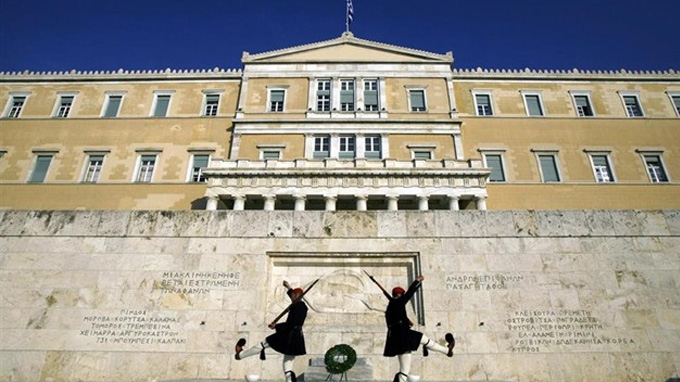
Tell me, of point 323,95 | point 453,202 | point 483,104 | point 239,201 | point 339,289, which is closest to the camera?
point 339,289

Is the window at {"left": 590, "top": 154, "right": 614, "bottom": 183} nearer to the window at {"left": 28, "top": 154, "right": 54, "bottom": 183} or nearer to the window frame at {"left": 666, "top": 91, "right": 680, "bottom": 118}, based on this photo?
the window frame at {"left": 666, "top": 91, "right": 680, "bottom": 118}

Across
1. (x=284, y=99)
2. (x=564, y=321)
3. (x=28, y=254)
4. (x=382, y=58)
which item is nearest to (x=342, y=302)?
(x=564, y=321)

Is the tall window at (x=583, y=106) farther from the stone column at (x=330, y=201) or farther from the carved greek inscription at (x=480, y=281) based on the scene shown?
the carved greek inscription at (x=480, y=281)

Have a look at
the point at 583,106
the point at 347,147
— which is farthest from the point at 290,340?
the point at 583,106

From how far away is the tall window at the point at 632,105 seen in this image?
32.3 m

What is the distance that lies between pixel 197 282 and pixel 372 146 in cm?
2273

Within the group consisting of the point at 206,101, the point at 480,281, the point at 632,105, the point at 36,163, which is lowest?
the point at 480,281

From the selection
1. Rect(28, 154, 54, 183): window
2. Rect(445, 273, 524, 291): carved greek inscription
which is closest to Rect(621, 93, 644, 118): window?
Rect(445, 273, 524, 291): carved greek inscription

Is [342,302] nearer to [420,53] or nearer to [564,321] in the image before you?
[564,321]

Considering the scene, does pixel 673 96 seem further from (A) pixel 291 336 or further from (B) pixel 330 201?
(A) pixel 291 336

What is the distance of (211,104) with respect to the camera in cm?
3306

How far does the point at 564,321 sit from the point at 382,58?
29.1m

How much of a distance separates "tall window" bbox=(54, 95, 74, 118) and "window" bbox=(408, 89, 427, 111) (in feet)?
90.3

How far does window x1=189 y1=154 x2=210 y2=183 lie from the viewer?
29484mm
